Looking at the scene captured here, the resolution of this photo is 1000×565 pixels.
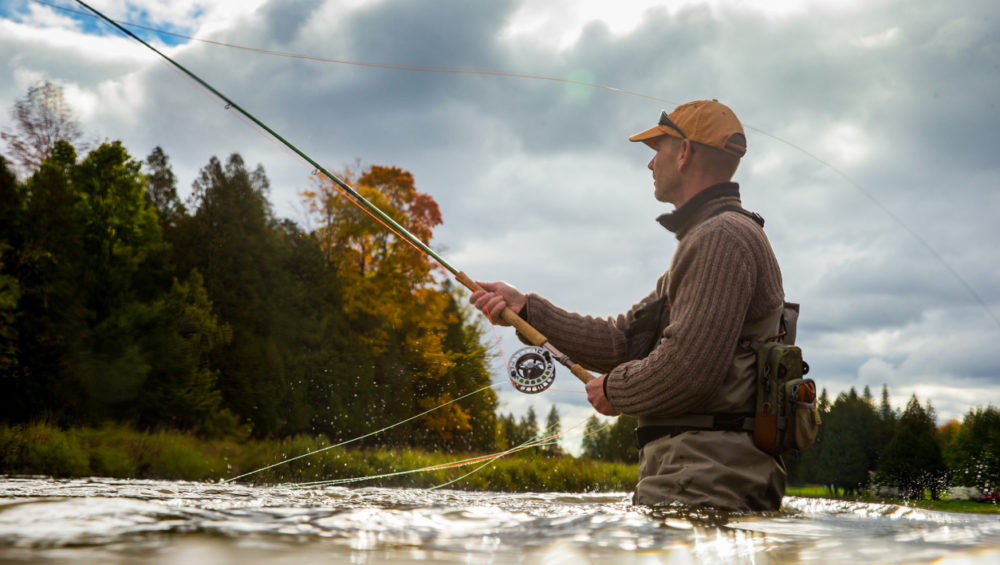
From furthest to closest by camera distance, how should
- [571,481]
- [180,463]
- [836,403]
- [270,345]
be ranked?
[270,345], [180,463], [571,481], [836,403]

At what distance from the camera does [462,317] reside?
1441 cm

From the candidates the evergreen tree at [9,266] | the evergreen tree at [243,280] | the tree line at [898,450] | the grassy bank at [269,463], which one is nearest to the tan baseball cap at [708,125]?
the tree line at [898,450]

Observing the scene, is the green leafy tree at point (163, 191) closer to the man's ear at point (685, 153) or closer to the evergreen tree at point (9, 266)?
the evergreen tree at point (9, 266)

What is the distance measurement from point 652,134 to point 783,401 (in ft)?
4.31

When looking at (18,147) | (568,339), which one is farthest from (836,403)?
(18,147)

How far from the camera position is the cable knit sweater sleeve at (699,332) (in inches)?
98.2

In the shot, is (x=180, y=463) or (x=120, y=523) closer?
(x=120, y=523)

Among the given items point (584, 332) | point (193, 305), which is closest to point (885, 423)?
point (584, 332)

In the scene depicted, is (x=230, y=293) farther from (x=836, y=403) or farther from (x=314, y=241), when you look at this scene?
Result: (x=836, y=403)

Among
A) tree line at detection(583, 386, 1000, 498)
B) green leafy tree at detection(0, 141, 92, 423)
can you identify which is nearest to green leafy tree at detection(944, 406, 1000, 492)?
tree line at detection(583, 386, 1000, 498)

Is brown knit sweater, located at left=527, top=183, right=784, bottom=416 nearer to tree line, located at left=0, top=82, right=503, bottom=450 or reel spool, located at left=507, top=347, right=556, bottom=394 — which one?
reel spool, located at left=507, top=347, right=556, bottom=394

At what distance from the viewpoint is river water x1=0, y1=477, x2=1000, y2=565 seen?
1038 millimetres

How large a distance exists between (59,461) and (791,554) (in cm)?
1720

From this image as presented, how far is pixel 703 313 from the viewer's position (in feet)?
8.23
